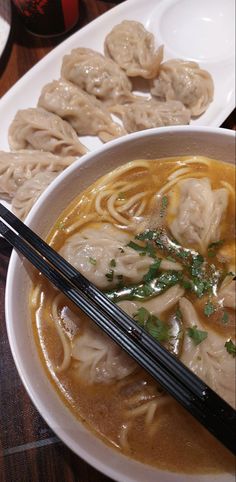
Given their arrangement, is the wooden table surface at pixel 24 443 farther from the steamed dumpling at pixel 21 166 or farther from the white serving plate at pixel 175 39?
the white serving plate at pixel 175 39

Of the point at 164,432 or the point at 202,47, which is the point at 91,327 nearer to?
the point at 164,432

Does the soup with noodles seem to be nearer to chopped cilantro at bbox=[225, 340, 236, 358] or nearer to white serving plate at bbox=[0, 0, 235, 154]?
chopped cilantro at bbox=[225, 340, 236, 358]

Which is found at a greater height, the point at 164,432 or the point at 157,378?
the point at 157,378

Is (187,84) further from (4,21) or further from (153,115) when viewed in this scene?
(4,21)

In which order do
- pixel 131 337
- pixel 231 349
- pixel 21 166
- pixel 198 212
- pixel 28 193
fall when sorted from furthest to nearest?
pixel 21 166 < pixel 28 193 < pixel 198 212 < pixel 231 349 < pixel 131 337

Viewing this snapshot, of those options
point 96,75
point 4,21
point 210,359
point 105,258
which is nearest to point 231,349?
point 210,359

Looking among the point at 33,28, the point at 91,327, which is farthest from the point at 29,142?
the point at 91,327

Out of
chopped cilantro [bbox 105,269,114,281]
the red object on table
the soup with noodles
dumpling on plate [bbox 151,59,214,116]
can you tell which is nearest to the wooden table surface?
the soup with noodles
